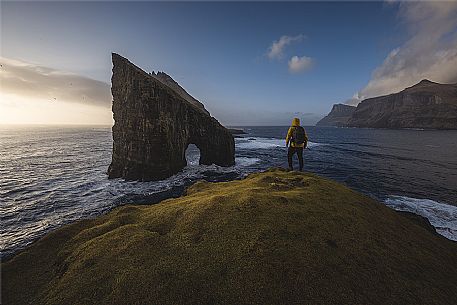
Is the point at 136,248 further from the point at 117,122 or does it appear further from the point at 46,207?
the point at 117,122

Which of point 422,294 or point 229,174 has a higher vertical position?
point 422,294

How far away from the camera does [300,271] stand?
4.86 m

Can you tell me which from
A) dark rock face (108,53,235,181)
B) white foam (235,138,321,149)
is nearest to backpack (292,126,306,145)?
dark rock face (108,53,235,181)

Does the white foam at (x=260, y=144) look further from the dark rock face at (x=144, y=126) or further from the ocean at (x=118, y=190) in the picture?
the dark rock face at (x=144, y=126)

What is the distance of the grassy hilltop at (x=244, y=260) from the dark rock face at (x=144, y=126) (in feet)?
57.8

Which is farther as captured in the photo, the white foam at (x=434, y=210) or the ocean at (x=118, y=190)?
the ocean at (x=118, y=190)

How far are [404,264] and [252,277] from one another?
432cm

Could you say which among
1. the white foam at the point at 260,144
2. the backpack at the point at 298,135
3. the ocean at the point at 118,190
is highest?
the backpack at the point at 298,135

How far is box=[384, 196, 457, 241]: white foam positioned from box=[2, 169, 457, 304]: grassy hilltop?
6.92 meters

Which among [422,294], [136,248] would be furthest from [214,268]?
[422,294]

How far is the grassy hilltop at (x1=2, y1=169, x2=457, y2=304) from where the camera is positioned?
452 cm

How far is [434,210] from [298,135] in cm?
1253

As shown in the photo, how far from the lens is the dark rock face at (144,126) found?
2531 centimetres

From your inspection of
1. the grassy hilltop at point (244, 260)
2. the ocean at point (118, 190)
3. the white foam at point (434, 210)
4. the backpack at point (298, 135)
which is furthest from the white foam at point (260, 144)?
the grassy hilltop at point (244, 260)
